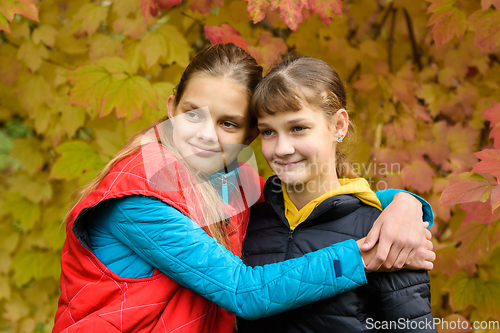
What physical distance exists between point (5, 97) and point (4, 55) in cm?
29

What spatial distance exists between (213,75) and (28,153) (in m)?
1.43

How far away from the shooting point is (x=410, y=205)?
53.4 inches

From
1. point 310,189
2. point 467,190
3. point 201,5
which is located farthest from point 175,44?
point 467,190

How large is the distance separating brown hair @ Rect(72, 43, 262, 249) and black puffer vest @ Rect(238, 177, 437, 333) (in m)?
0.20

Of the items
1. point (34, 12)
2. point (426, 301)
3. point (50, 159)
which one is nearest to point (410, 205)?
point (426, 301)

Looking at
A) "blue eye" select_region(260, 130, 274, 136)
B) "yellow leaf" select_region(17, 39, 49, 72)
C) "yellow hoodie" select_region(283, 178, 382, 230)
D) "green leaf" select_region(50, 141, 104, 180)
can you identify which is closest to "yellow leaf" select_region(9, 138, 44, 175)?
"green leaf" select_region(50, 141, 104, 180)

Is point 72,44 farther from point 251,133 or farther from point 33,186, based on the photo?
point 251,133

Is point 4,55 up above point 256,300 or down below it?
above

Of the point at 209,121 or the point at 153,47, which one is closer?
the point at 209,121

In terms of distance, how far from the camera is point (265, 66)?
1938mm

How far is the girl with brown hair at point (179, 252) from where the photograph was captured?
1.22 m

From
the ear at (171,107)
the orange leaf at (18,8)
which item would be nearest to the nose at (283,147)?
the ear at (171,107)

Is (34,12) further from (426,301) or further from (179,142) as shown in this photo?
(426,301)

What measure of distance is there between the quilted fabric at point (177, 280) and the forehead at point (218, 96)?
0.99ft
